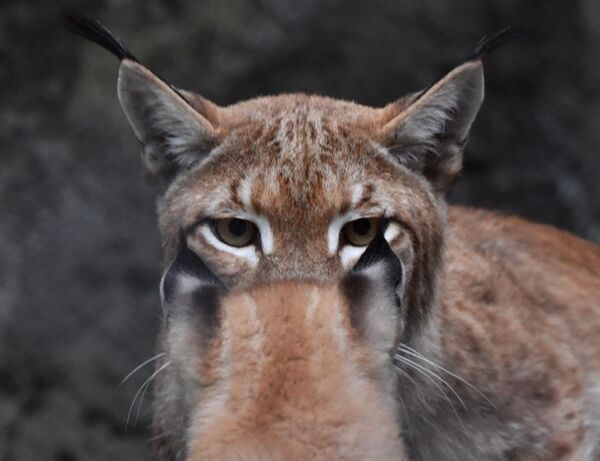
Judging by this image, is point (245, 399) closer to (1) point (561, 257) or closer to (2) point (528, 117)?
(1) point (561, 257)

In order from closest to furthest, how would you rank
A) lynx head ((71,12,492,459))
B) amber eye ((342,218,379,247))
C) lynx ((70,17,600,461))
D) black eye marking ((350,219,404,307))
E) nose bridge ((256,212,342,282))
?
lynx head ((71,12,492,459))
black eye marking ((350,219,404,307))
nose bridge ((256,212,342,282))
lynx ((70,17,600,461))
amber eye ((342,218,379,247))

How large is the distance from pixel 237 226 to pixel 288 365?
1684 mm

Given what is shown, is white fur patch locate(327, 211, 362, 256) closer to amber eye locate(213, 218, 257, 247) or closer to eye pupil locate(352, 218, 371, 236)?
eye pupil locate(352, 218, 371, 236)

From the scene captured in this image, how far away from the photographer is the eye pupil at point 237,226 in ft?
13.2

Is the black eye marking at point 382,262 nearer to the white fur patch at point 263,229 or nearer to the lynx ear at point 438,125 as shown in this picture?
the white fur patch at point 263,229

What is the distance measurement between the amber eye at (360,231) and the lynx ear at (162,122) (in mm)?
791

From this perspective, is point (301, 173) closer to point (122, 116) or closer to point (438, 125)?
point (438, 125)

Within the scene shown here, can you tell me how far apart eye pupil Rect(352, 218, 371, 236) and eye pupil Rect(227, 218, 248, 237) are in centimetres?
43

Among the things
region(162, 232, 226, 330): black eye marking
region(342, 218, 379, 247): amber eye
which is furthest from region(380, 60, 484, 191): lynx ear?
region(162, 232, 226, 330): black eye marking

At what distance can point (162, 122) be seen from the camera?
14.6 feet

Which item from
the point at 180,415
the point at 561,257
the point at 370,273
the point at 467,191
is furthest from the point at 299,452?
the point at 467,191

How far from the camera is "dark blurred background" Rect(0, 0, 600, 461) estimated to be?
7.62 metres

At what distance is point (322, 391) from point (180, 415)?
94.3 inches

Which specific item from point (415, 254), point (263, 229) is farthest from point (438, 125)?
point (263, 229)
